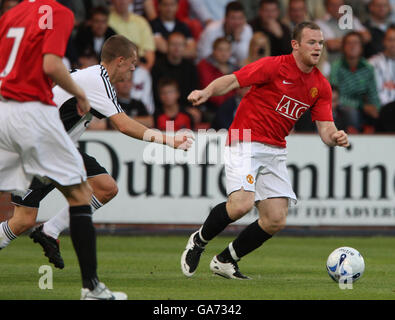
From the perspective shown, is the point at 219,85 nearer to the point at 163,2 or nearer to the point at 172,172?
the point at 172,172

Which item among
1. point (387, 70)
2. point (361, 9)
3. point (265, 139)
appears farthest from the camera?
point (361, 9)

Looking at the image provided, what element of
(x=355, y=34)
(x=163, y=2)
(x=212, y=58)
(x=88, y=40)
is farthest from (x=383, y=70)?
(x=88, y=40)

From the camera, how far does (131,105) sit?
1424 cm

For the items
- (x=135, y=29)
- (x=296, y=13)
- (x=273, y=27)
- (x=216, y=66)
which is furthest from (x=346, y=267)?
(x=296, y=13)

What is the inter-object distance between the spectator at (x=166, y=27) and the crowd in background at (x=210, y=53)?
2cm

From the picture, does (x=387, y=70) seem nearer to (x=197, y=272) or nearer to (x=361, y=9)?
(x=361, y=9)

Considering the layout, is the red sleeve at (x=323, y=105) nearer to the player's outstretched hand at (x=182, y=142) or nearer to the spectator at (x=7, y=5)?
the player's outstretched hand at (x=182, y=142)

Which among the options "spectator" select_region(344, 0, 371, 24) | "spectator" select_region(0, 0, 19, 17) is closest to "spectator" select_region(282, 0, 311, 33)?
"spectator" select_region(344, 0, 371, 24)

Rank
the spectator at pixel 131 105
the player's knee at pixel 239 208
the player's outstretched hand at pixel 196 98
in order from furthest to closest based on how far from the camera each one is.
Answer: the spectator at pixel 131 105 → the player's knee at pixel 239 208 → the player's outstretched hand at pixel 196 98

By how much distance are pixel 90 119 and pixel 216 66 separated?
724cm

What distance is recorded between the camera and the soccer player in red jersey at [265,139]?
27.2 ft

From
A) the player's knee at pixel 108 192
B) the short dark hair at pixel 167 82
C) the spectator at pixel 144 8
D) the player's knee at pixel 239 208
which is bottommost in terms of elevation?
the player's knee at pixel 239 208

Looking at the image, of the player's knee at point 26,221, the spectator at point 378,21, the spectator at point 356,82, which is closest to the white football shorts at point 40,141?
the player's knee at point 26,221

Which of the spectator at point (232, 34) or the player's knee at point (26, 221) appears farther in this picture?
the spectator at point (232, 34)
